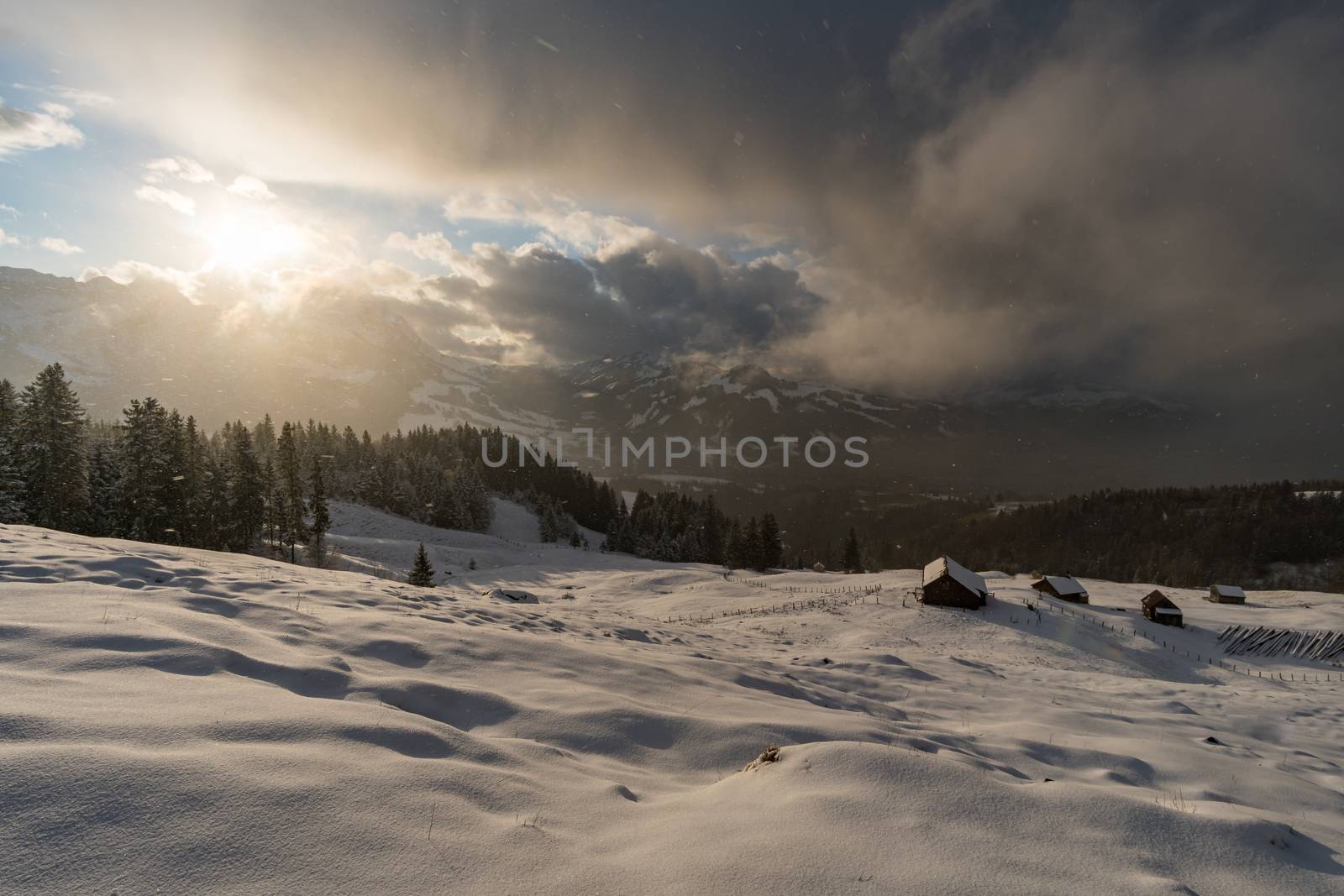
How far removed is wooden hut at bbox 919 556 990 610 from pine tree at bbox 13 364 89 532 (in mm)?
63398

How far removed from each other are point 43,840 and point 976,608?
51.1m

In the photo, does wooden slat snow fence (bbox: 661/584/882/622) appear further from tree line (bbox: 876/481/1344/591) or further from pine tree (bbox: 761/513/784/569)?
tree line (bbox: 876/481/1344/591)

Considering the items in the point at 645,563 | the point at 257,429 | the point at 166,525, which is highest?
the point at 257,429

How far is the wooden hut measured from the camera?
4406 centimetres

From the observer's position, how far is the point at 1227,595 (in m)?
60.4

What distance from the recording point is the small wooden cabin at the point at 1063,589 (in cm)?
5391

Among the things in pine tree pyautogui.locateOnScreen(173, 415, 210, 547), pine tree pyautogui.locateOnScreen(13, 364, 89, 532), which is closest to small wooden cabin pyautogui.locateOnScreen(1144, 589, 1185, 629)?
pine tree pyautogui.locateOnScreen(173, 415, 210, 547)

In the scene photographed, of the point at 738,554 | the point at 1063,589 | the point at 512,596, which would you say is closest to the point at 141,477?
the point at 512,596

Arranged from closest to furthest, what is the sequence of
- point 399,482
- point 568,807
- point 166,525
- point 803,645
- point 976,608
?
point 568,807 → point 803,645 → point 166,525 → point 976,608 → point 399,482

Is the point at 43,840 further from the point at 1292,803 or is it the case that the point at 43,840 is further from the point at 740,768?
the point at 1292,803

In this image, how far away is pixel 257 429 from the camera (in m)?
108

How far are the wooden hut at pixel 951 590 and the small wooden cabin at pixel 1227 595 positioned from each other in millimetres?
38307

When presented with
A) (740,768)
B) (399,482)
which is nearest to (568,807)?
(740,768)

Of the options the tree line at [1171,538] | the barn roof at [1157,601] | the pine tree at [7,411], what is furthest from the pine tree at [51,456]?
the tree line at [1171,538]
